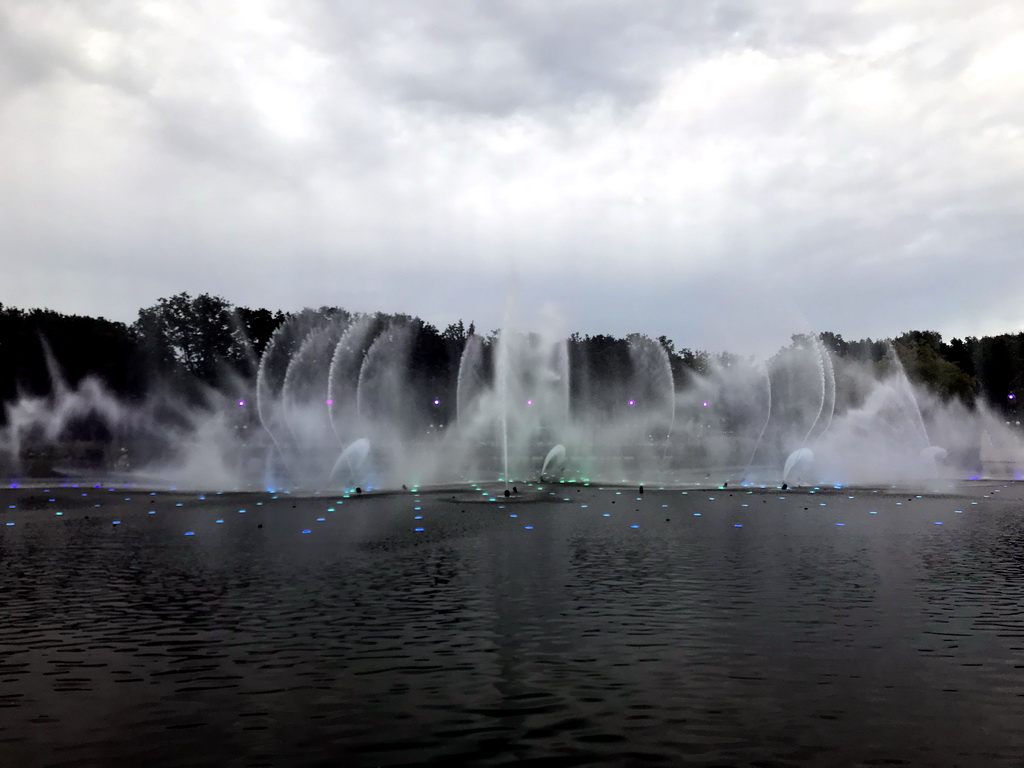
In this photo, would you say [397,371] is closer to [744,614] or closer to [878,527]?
[878,527]

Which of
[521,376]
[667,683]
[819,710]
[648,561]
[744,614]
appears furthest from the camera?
[521,376]

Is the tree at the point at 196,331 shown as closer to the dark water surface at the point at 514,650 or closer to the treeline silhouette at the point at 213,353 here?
the treeline silhouette at the point at 213,353

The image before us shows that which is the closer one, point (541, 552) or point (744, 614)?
point (744, 614)

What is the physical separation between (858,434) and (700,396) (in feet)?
305

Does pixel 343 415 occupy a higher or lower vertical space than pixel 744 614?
higher

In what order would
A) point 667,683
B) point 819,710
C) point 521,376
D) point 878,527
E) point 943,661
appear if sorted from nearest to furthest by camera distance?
point 819,710, point 667,683, point 943,661, point 878,527, point 521,376

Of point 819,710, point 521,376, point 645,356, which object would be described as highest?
point 645,356

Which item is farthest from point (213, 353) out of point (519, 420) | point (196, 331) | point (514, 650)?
point (514, 650)

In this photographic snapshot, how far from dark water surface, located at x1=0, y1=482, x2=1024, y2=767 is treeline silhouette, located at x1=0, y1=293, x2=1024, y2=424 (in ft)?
327

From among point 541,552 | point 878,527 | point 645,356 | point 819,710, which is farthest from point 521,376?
point 645,356

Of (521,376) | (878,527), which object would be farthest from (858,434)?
(878,527)

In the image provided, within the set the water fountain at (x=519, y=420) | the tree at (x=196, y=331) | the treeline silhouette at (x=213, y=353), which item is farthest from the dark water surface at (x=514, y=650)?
the tree at (x=196, y=331)

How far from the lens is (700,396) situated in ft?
619

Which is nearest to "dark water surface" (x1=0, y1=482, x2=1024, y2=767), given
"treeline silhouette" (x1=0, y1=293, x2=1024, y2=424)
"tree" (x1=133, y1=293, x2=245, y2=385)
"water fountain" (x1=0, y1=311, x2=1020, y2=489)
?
"water fountain" (x1=0, y1=311, x2=1020, y2=489)
